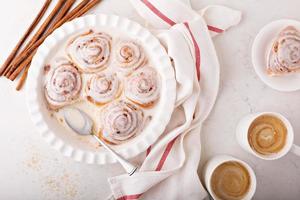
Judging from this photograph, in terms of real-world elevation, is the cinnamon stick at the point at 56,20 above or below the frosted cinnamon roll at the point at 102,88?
above

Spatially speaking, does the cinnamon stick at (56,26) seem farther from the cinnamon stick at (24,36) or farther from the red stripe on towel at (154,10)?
the red stripe on towel at (154,10)

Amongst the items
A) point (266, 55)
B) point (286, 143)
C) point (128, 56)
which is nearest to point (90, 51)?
point (128, 56)

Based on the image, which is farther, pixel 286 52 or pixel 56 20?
pixel 56 20

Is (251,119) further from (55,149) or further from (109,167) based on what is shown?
(55,149)

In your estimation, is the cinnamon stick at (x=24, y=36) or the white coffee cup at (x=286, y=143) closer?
the white coffee cup at (x=286, y=143)

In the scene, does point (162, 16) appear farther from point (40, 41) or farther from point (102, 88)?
point (40, 41)

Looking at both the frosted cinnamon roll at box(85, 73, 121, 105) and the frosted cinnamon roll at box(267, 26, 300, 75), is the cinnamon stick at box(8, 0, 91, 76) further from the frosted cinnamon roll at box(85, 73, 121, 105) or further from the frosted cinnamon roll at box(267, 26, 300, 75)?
the frosted cinnamon roll at box(267, 26, 300, 75)

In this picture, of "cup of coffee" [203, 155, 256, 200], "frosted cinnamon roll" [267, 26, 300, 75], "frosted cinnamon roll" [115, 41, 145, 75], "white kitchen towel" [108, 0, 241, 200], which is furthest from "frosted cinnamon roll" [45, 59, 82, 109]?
"frosted cinnamon roll" [267, 26, 300, 75]

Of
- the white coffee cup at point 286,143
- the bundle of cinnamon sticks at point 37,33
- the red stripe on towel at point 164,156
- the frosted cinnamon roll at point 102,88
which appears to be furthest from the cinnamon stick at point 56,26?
the white coffee cup at point 286,143
